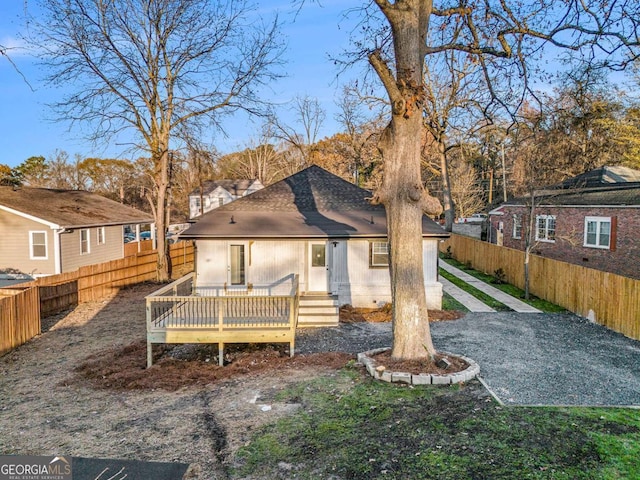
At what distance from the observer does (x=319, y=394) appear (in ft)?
22.2

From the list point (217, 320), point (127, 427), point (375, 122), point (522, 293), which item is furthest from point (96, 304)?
point (375, 122)

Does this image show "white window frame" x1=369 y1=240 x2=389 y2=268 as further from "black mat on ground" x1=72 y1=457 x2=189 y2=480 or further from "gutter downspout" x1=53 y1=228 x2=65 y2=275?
"gutter downspout" x1=53 y1=228 x2=65 y2=275

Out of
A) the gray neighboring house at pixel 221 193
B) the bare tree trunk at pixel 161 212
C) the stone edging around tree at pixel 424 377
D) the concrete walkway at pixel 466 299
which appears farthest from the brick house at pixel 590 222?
the gray neighboring house at pixel 221 193

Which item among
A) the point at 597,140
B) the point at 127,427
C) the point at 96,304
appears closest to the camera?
the point at 127,427

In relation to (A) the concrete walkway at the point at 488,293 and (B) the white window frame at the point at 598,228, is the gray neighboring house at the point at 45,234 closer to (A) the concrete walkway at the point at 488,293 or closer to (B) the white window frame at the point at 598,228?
(A) the concrete walkway at the point at 488,293

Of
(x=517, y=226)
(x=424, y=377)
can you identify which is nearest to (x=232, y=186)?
(x=517, y=226)

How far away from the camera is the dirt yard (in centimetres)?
531

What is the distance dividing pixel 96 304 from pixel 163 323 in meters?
8.48

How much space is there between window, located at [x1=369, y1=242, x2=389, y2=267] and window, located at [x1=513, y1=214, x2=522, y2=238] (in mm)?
13660

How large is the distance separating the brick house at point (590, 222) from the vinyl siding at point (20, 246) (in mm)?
20657

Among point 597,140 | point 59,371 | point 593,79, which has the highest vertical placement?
point 597,140

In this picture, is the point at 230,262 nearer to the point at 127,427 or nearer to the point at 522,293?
the point at 127,427

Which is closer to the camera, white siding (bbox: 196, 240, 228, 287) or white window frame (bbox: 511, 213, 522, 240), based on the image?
white siding (bbox: 196, 240, 228, 287)

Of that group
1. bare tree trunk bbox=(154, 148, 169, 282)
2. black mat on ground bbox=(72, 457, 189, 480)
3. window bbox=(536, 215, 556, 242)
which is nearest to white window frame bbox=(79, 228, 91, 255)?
bare tree trunk bbox=(154, 148, 169, 282)
